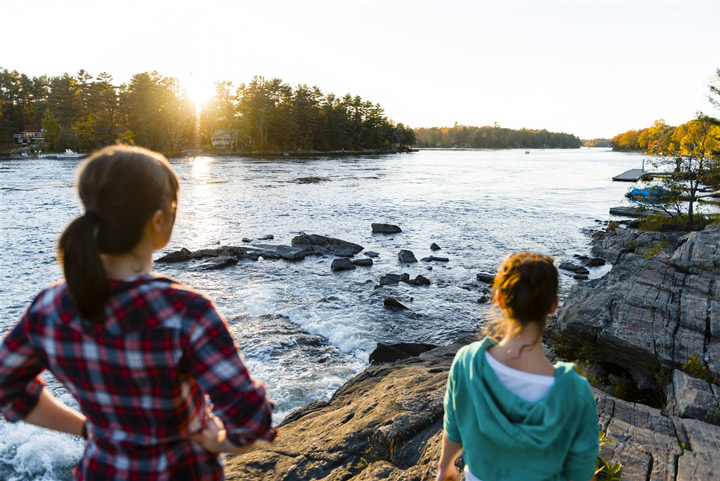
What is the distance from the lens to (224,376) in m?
1.38

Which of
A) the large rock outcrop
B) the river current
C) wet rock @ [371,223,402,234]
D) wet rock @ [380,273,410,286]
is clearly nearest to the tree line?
the river current

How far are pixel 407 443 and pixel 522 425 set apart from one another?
2636 millimetres

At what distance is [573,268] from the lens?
1498 cm

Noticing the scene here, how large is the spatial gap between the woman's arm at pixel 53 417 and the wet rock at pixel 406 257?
1459cm

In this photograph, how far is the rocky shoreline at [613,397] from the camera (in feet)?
12.6

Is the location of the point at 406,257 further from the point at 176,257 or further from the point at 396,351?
the point at 176,257

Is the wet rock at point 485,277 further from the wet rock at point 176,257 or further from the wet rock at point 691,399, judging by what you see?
the wet rock at point 176,257

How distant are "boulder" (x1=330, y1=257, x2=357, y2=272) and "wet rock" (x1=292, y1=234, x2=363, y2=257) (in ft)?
5.13

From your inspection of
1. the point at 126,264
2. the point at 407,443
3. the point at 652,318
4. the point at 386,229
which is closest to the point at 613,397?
the point at 407,443

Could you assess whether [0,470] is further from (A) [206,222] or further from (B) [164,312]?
(A) [206,222]

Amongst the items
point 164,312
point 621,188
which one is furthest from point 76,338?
point 621,188

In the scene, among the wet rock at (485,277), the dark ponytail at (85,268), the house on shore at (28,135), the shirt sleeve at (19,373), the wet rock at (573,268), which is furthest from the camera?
the house on shore at (28,135)

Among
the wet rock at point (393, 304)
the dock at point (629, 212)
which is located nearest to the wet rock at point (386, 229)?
the wet rock at point (393, 304)

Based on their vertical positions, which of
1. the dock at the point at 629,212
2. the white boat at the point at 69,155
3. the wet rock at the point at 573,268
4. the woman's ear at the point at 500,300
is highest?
the white boat at the point at 69,155
